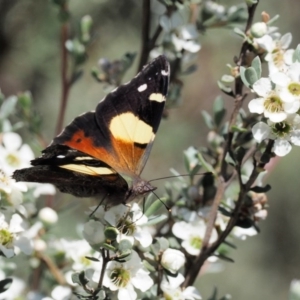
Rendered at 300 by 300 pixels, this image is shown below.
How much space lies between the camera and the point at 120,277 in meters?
1.31

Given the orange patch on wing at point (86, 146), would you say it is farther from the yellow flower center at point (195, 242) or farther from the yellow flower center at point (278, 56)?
the yellow flower center at point (278, 56)

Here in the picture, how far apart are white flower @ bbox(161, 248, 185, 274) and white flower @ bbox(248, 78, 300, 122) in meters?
0.35

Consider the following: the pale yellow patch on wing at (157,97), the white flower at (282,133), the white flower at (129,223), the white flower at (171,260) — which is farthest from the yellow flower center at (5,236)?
the white flower at (282,133)

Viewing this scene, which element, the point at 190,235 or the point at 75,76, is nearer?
the point at 190,235

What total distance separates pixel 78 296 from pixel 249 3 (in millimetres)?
737

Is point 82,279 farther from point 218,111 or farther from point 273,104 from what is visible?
point 218,111

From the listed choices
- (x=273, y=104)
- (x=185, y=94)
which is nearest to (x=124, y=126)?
(x=273, y=104)

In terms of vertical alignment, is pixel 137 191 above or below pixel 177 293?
above

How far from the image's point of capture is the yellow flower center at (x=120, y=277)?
130cm

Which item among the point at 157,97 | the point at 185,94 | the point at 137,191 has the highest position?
the point at 185,94

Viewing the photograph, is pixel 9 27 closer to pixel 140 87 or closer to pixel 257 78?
pixel 140 87

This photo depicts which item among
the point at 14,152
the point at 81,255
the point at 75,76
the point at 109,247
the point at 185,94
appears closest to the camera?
the point at 109,247

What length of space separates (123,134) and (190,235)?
0.30m

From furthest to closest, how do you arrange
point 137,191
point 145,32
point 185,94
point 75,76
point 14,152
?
point 185,94
point 75,76
point 145,32
point 14,152
point 137,191
